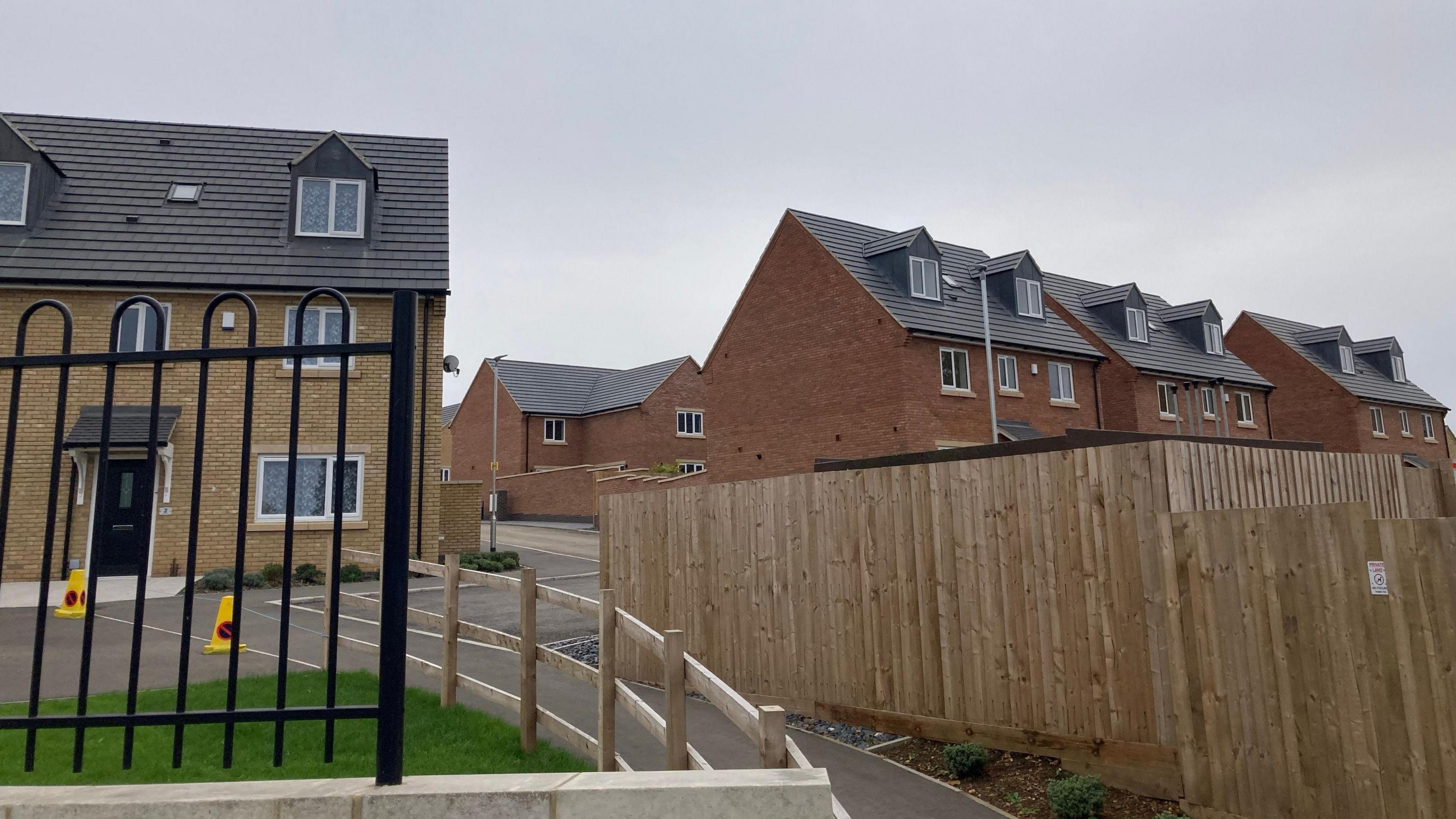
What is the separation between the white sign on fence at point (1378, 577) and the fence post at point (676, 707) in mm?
4024

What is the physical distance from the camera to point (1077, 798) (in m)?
6.10

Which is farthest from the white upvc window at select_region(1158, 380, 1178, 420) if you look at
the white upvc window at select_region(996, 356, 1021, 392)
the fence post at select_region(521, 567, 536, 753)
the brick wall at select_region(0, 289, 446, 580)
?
the fence post at select_region(521, 567, 536, 753)

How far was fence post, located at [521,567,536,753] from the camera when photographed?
6723mm

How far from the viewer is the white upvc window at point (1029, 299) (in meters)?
31.5

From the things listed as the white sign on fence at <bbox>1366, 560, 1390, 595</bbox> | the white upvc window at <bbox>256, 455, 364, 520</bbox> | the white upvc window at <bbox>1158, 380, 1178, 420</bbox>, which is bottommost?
the white sign on fence at <bbox>1366, 560, 1390, 595</bbox>

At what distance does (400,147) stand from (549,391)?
915 inches

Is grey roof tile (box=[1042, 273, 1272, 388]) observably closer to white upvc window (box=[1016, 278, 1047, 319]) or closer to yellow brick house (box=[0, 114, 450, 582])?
white upvc window (box=[1016, 278, 1047, 319])

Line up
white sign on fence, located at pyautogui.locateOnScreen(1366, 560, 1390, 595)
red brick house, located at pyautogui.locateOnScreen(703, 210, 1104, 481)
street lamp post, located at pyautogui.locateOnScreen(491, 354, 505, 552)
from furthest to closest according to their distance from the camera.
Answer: street lamp post, located at pyautogui.locateOnScreen(491, 354, 505, 552), red brick house, located at pyautogui.locateOnScreen(703, 210, 1104, 481), white sign on fence, located at pyautogui.locateOnScreen(1366, 560, 1390, 595)

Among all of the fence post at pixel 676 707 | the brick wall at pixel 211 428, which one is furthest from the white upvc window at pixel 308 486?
the fence post at pixel 676 707

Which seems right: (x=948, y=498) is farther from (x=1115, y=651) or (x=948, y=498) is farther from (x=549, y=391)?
(x=549, y=391)

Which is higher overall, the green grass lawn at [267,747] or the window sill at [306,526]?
Answer: the window sill at [306,526]

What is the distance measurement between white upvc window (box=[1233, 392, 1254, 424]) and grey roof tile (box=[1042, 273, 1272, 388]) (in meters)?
0.55

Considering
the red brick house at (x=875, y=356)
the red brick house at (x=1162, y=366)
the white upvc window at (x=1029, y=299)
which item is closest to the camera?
the red brick house at (x=875, y=356)

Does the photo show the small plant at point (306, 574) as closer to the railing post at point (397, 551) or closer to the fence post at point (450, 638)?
the fence post at point (450, 638)
